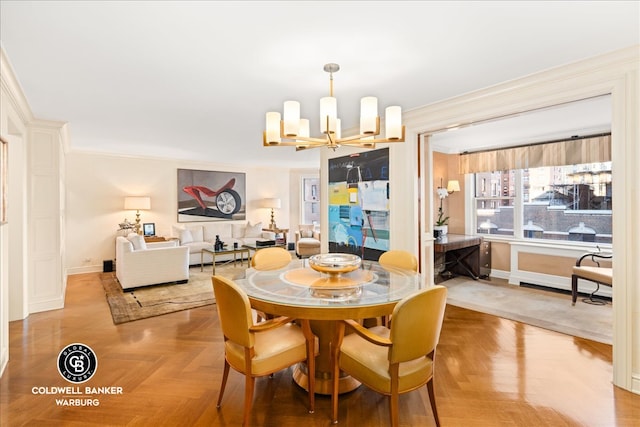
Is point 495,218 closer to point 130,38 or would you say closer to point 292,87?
point 292,87

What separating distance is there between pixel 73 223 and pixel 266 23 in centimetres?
623

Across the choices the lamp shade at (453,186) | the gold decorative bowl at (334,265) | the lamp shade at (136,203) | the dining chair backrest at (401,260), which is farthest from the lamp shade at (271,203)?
the gold decorative bowl at (334,265)

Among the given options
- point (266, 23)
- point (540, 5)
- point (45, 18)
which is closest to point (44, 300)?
point (45, 18)

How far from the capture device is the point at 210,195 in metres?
7.67

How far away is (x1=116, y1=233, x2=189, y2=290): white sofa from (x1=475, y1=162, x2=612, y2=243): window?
533 cm

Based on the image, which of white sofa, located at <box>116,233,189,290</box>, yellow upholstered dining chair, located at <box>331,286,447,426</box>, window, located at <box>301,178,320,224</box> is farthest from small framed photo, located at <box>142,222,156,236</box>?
yellow upholstered dining chair, located at <box>331,286,447,426</box>

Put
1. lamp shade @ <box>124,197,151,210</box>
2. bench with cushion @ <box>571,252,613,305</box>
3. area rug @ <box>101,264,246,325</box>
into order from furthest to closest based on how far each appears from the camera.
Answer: lamp shade @ <box>124,197,151,210</box>, area rug @ <box>101,264,246,325</box>, bench with cushion @ <box>571,252,613,305</box>

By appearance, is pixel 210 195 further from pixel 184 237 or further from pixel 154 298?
pixel 154 298

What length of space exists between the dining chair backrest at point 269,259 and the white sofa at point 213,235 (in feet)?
11.6

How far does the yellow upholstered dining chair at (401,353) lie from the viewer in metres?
1.66

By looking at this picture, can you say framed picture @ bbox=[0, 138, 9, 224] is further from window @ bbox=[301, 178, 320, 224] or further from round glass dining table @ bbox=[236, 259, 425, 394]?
window @ bbox=[301, 178, 320, 224]

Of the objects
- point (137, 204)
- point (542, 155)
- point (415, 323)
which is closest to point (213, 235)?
point (137, 204)

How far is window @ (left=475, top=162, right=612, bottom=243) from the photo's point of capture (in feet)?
14.9

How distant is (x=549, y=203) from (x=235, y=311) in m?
5.31
